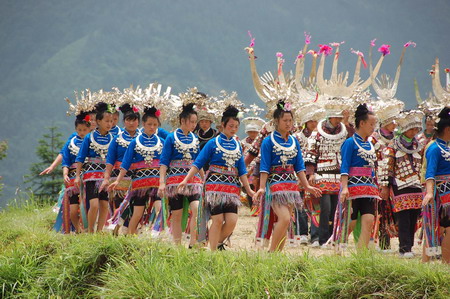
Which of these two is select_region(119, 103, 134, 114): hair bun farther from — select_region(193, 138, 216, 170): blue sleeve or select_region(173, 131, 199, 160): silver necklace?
select_region(193, 138, 216, 170): blue sleeve

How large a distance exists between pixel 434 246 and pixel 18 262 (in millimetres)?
4633

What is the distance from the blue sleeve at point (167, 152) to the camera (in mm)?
8375

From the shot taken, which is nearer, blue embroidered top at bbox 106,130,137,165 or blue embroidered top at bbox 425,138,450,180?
blue embroidered top at bbox 425,138,450,180

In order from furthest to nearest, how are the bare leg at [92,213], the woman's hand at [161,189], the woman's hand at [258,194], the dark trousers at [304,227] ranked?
the dark trousers at [304,227], the bare leg at [92,213], the woman's hand at [161,189], the woman's hand at [258,194]

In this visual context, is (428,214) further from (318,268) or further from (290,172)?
(318,268)

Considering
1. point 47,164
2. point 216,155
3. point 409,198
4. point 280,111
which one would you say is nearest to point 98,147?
point 216,155

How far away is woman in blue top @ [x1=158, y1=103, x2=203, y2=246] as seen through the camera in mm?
8334

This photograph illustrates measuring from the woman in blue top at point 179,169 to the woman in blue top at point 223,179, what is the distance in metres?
0.46

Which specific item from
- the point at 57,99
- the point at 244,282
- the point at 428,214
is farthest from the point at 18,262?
the point at 57,99

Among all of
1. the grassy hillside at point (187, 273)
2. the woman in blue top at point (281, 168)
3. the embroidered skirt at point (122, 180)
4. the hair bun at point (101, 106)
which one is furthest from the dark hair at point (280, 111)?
the hair bun at point (101, 106)

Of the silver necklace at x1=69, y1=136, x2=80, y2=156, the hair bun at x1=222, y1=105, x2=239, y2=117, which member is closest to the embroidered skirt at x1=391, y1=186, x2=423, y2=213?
the hair bun at x1=222, y1=105, x2=239, y2=117

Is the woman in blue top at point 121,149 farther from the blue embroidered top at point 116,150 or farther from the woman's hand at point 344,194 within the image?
the woman's hand at point 344,194

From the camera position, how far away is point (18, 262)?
7066 mm

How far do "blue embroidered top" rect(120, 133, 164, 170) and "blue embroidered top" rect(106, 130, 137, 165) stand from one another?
360 mm
